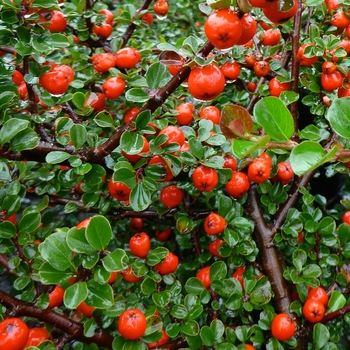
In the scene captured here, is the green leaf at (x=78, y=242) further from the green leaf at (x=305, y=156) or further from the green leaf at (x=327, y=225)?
the green leaf at (x=327, y=225)

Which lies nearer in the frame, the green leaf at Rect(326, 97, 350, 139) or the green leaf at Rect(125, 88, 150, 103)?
the green leaf at Rect(326, 97, 350, 139)

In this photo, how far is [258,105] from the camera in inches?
27.6

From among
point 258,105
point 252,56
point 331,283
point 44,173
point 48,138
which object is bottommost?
point 331,283

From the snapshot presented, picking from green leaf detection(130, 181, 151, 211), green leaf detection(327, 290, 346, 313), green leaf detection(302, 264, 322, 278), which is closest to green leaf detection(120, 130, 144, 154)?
green leaf detection(130, 181, 151, 211)

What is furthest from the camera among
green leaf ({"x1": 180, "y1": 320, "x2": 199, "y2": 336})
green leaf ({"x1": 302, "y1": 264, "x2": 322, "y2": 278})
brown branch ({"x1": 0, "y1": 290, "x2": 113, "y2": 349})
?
green leaf ({"x1": 302, "y1": 264, "x2": 322, "y2": 278})

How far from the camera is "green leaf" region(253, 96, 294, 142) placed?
694mm

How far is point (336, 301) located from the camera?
116 cm

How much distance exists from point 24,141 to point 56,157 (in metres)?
0.09

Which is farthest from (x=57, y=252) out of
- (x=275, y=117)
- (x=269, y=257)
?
(x=269, y=257)

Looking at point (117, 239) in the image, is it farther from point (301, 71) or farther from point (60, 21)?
point (301, 71)

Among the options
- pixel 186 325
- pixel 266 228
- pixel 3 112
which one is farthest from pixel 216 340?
pixel 3 112

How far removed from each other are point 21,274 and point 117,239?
1.81 ft

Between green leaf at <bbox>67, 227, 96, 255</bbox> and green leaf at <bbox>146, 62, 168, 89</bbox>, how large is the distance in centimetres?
41

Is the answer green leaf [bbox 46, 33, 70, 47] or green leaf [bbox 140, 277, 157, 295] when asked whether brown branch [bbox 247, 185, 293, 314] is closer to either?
green leaf [bbox 140, 277, 157, 295]
